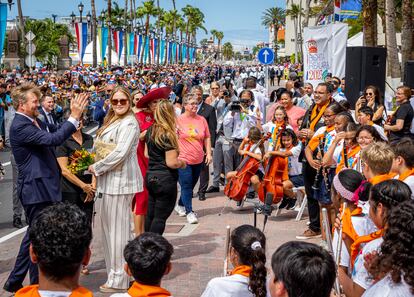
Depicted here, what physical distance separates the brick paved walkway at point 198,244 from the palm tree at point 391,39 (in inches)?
427

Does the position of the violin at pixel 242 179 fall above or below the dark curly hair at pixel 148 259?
below

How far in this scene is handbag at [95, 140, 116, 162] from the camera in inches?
248

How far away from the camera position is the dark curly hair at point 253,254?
393 centimetres

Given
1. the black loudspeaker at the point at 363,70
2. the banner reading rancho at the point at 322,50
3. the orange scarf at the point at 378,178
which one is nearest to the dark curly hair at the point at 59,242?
the orange scarf at the point at 378,178

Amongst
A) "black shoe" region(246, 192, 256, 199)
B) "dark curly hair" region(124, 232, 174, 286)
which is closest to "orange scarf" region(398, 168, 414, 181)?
"dark curly hair" region(124, 232, 174, 286)

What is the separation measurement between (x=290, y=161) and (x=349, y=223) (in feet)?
17.2

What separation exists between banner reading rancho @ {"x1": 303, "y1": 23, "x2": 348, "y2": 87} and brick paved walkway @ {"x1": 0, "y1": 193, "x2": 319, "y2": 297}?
6.01 meters

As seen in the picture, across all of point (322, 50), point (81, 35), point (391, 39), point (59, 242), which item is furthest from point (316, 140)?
point (81, 35)

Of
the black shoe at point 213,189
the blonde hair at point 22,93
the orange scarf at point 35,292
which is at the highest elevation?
the blonde hair at point 22,93

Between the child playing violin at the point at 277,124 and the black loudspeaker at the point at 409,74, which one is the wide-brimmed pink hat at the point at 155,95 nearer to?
the child playing violin at the point at 277,124

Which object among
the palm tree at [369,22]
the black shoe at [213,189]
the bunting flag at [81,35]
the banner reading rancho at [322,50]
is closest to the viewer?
the black shoe at [213,189]

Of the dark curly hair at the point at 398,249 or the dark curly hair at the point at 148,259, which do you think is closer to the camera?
the dark curly hair at the point at 398,249

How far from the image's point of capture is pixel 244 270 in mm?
4035

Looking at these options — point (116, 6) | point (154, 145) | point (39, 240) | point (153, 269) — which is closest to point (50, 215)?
point (39, 240)
